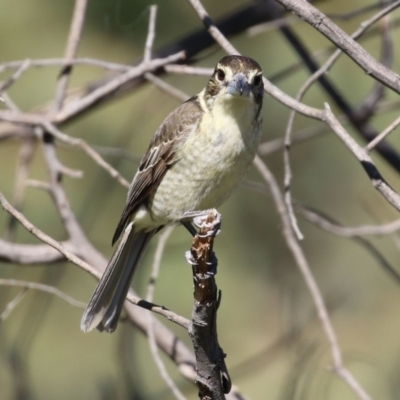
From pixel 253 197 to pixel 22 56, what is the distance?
73.6 inches

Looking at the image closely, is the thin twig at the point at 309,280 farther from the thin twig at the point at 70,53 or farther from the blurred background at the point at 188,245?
the blurred background at the point at 188,245

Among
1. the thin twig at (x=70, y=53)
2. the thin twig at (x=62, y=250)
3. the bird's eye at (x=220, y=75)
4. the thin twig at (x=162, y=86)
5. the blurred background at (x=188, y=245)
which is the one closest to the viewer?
the thin twig at (x=62, y=250)

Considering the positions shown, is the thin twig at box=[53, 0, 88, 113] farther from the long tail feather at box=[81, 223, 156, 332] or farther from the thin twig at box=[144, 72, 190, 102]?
the long tail feather at box=[81, 223, 156, 332]

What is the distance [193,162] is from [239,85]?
383mm

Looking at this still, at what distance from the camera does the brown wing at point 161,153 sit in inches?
135

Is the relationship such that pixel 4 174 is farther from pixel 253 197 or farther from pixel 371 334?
pixel 371 334

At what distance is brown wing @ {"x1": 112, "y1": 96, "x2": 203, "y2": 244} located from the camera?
344 centimetres

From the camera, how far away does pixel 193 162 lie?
3.37m

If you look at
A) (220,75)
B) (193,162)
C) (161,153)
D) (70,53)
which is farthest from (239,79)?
(70,53)

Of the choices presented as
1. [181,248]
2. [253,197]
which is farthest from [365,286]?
[181,248]

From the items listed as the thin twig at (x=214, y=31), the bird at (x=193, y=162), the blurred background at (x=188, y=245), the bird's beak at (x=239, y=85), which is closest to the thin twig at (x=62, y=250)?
the bird at (x=193, y=162)

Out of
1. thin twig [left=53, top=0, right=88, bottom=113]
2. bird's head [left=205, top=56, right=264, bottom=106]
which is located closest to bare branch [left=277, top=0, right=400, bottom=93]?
bird's head [left=205, top=56, right=264, bottom=106]

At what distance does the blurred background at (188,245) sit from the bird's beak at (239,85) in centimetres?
185

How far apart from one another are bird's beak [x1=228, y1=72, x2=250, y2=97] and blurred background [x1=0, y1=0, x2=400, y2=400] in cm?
185
